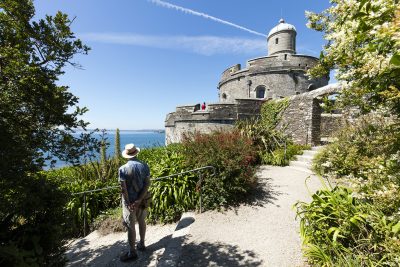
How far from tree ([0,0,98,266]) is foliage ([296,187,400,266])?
3.62 m

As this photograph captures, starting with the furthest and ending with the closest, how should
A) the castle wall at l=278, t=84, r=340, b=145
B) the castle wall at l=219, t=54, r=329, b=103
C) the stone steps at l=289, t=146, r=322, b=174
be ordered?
the castle wall at l=219, t=54, r=329, b=103, the castle wall at l=278, t=84, r=340, b=145, the stone steps at l=289, t=146, r=322, b=174

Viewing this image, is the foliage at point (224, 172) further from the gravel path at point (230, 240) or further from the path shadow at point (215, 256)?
the path shadow at point (215, 256)

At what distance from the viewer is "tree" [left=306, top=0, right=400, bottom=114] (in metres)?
1.61

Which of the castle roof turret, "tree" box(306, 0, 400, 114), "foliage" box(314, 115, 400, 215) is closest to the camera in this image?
"tree" box(306, 0, 400, 114)

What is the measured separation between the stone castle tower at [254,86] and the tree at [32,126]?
860 centimetres

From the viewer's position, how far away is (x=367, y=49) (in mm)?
1673

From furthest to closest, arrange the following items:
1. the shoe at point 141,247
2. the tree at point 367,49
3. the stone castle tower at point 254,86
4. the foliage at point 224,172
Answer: the stone castle tower at point 254,86 → the foliage at point 224,172 → the shoe at point 141,247 → the tree at point 367,49

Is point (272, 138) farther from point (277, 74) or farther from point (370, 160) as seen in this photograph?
point (277, 74)

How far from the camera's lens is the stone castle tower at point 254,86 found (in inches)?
500

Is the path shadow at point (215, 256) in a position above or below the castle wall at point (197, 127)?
below

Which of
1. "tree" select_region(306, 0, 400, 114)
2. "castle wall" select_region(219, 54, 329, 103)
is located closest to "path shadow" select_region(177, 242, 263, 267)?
"tree" select_region(306, 0, 400, 114)

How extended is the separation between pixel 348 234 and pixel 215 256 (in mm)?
2147

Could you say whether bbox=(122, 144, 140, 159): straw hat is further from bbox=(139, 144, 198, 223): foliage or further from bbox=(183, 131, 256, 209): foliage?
bbox=(183, 131, 256, 209): foliage

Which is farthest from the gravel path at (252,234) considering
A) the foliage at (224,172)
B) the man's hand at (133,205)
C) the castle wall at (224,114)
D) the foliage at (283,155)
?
the castle wall at (224,114)
